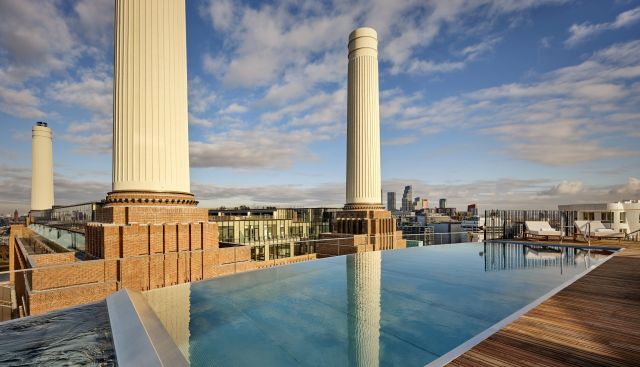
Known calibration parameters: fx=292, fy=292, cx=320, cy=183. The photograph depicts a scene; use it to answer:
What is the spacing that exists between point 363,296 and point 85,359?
4.75m

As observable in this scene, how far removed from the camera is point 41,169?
1382 inches

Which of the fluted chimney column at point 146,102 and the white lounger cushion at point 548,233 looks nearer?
the fluted chimney column at point 146,102

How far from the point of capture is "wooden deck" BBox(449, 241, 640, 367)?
3.04 meters

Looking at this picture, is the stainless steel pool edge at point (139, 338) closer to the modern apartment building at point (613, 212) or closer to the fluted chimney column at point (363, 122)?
the fluted chimney column at point (363, 122)

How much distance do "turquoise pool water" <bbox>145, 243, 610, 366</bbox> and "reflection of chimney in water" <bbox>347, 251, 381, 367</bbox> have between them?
0.06ft

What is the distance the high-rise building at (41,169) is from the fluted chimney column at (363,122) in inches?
1519

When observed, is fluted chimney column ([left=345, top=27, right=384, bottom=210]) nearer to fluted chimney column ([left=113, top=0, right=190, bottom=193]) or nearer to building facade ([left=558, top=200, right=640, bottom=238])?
fluted chimney column ([left=113, top=0, right=190, bottom=193])

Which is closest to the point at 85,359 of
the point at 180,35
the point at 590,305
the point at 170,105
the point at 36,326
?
the point at 36,326

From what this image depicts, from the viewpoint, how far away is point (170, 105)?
32.1ft

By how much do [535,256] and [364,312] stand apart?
976 centimetres

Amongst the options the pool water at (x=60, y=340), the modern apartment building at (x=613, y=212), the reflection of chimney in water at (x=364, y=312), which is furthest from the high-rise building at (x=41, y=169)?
the modern apartment building at (x=613, y=212)

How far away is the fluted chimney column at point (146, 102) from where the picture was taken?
30.5ft

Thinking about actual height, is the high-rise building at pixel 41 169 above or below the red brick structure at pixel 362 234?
above

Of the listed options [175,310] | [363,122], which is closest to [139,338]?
[175,310]
